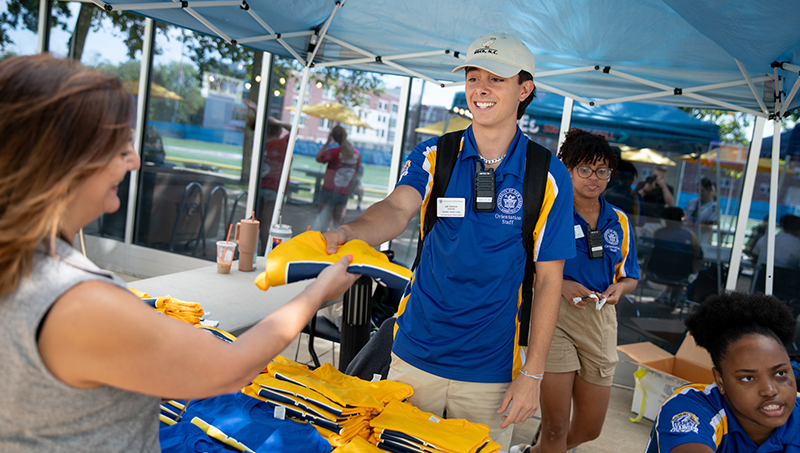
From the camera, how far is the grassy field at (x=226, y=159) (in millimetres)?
5879

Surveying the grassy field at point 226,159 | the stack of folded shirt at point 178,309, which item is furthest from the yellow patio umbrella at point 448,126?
the stack of folded shirt at point 178,309

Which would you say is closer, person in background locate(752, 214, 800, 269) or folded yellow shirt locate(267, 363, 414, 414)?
folded yellow shirt locate(267, 363, 414, 414)

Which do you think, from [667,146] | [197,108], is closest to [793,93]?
[667,146]

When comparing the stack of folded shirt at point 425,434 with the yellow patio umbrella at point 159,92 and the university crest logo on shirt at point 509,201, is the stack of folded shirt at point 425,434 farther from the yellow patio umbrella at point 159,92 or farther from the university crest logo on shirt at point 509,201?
the yellow patio umbrella at point 159,92

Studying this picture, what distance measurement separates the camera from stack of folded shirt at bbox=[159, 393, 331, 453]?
1387 mm

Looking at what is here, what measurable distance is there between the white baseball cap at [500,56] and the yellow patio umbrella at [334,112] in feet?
13.8

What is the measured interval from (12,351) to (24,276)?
101 millimetres

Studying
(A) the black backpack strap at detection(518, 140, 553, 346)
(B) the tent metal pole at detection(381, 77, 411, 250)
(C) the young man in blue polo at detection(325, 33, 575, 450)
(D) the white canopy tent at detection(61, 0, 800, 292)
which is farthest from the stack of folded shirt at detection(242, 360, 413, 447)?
(B) the tent metal pole at detection(381, 77, 411, 250)

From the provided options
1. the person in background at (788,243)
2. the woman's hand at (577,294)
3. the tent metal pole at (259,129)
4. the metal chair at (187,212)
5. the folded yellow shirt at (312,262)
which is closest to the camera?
the folded yellow shirt at (312,262)

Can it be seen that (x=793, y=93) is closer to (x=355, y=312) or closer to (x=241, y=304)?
(x=355, y=312)

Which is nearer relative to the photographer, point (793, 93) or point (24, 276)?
point (24, 276)

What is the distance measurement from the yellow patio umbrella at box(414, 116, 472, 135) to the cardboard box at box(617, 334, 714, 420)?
8.63 feet

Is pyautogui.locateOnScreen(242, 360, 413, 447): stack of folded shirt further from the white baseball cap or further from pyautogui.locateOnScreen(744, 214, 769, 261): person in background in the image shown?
pyautogui.locateOnScreen(744, 214, 769, 261): person in background

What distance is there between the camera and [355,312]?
3104 millimetres
